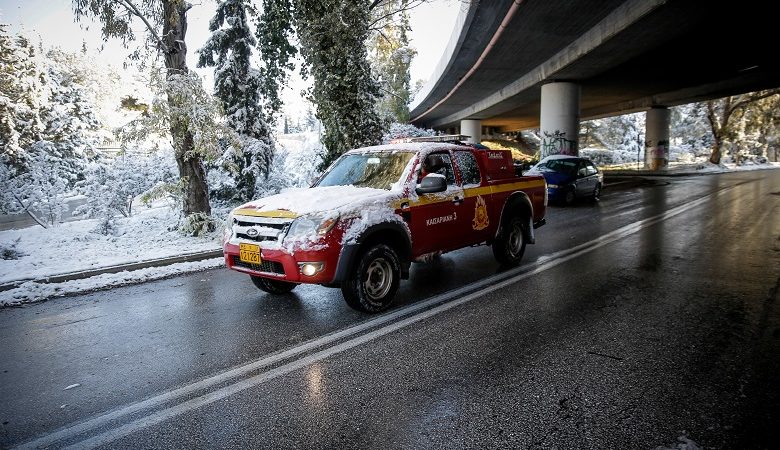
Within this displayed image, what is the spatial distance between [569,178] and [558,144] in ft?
29.8

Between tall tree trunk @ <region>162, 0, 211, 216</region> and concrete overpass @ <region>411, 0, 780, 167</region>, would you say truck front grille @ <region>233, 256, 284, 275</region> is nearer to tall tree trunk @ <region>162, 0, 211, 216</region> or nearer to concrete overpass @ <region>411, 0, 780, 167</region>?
tall tree trunk @ <region>162, 0, 211, 216</region>

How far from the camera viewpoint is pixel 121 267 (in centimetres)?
761

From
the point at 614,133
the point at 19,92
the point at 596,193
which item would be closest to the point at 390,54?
the point at 596,193

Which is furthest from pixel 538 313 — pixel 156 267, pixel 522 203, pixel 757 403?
pixel 156 267

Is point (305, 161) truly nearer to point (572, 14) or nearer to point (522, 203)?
point (572, 14)

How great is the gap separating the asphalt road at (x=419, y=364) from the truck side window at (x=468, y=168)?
142 cm

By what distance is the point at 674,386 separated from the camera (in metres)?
3.38

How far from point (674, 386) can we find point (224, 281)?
5875mm

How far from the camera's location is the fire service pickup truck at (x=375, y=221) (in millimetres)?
4746

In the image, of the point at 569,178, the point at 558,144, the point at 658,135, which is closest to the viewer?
the point at 569,178

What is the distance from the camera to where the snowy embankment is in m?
6.70

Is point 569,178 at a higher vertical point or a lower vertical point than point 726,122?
lower

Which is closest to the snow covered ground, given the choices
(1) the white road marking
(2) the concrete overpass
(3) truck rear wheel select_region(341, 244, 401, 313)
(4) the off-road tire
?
(3) truck rear wheel select_region(341, 244, 401, 313)

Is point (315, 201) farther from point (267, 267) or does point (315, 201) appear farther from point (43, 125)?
point (43, 125)
